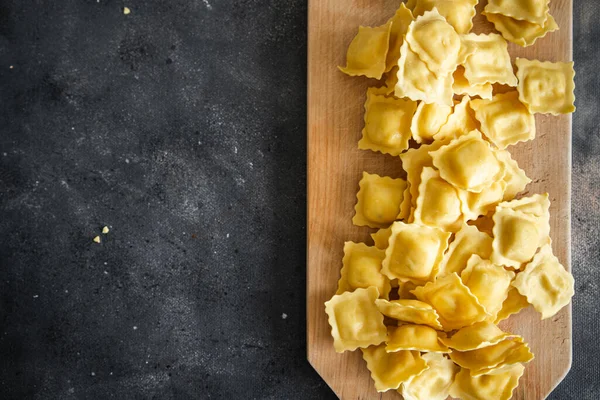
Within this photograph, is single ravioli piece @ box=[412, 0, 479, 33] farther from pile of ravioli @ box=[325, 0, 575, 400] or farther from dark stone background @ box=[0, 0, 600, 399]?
dark stone background @ box=[0, 0, 600, 399]

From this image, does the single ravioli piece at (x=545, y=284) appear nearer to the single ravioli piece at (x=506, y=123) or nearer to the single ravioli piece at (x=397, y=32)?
the single ravioli piece at (x=506, y=123)

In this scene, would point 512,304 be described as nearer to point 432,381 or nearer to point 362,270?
point 432,381

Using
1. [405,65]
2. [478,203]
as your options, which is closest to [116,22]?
[405,65]

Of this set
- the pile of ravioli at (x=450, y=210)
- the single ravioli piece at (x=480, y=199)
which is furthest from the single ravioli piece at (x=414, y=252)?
the single ravioli piece at (x=480, y=199)

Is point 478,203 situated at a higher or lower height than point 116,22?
lower

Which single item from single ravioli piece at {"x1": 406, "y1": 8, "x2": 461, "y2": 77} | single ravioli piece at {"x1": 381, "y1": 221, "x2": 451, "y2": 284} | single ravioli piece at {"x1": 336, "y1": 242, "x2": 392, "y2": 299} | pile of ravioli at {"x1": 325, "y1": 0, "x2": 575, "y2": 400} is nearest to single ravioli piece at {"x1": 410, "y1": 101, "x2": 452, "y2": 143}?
pile of ravioli at {"x1": 325, "y1": 0, "x2": 575, "y2": 400}

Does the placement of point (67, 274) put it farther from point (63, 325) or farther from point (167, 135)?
point (167, 135)

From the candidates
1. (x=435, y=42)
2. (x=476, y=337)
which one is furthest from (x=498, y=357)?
(x=435, y=42)
